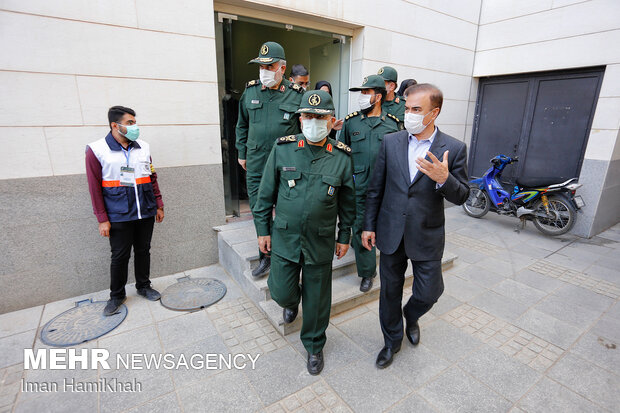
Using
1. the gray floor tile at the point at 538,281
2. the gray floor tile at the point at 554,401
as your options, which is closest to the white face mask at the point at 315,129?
the gray floor tile at the point at 554,401

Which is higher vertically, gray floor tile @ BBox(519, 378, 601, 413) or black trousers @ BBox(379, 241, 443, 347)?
black trousers @ BBox(379, 241, 443, 347)

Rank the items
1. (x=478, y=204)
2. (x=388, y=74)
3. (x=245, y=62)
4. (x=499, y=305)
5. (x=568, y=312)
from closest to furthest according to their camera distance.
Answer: (x=568, y=312) → (x=499, y=305) → (x=388, y=74) → (x=478, y=204) → (x=245, y=62)

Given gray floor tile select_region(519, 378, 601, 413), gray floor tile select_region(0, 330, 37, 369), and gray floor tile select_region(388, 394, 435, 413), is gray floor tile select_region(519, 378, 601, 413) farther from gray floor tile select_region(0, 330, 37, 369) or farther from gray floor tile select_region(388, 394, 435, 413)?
gray floor tile select_region(0, 330, 37, 369)

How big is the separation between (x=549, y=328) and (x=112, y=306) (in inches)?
168

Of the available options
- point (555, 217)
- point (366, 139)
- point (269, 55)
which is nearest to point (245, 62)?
point (269, 55)

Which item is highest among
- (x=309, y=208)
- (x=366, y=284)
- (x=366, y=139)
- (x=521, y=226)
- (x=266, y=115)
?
(x=266, y=115)

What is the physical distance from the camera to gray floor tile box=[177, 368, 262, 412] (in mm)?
2154

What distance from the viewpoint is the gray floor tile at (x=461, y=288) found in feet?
11.7

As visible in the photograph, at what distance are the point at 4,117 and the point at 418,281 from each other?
3.84m

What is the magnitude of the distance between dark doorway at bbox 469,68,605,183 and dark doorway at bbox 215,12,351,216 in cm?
356

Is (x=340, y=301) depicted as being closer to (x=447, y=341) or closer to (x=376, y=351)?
(x=376, y=351)

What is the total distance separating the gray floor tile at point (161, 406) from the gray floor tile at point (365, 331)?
146 centimetres

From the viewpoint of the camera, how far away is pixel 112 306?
10.4 ft

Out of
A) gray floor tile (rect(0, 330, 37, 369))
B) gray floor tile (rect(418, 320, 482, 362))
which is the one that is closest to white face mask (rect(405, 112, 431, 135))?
gray floor tile (rect(418, 320, 482, 362))
